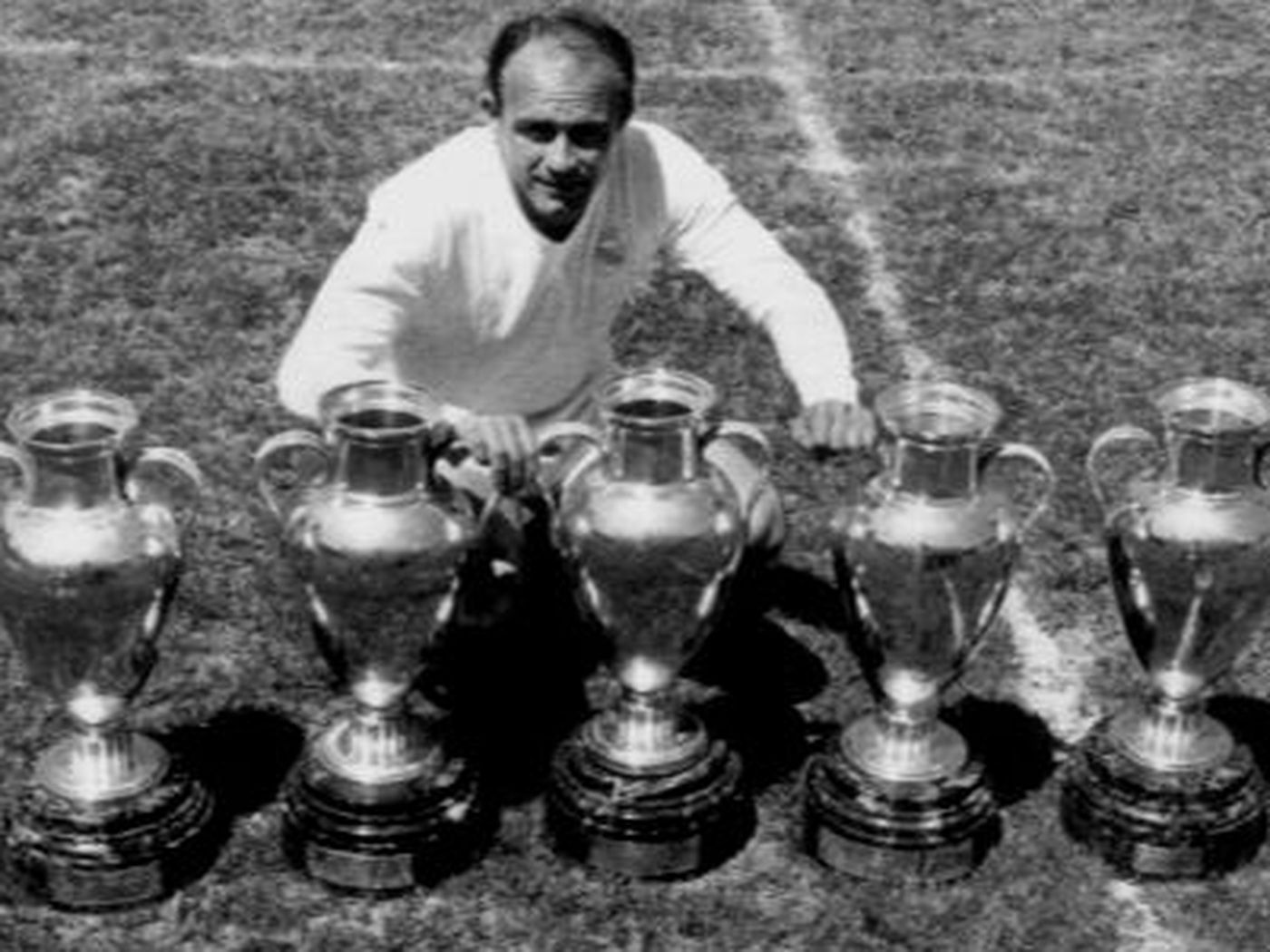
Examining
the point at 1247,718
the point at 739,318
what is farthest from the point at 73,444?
the point at 739,318

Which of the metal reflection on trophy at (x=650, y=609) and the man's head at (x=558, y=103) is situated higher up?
the man's head at (x=558, y=103)

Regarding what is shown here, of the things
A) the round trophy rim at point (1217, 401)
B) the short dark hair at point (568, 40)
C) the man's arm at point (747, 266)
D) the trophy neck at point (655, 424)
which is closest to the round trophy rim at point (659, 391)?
the trophy neck at point (655, 424)

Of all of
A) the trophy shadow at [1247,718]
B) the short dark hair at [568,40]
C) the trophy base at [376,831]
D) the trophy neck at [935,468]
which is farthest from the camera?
the trophy shadow at [1247,718]

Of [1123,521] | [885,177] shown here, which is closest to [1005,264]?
[885,177]

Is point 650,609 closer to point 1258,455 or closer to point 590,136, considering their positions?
point 590,136

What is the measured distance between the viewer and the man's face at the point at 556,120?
17.1 ft

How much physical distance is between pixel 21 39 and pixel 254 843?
549 cm

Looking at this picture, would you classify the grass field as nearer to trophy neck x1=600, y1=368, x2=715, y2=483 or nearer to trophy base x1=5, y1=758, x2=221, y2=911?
trophy base x1=5, y1=758, x2=221, y2=911

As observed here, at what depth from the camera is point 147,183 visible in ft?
27.7

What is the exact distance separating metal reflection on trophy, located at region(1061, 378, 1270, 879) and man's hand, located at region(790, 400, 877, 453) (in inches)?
16.3

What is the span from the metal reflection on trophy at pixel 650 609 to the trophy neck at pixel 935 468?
0.27 meters

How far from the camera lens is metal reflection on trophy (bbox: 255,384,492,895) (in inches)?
187

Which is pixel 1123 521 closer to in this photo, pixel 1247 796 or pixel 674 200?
pixel 1247 796

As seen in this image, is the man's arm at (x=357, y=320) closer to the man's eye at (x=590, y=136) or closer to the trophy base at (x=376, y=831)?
the man's eye at (x=590, y=136)
